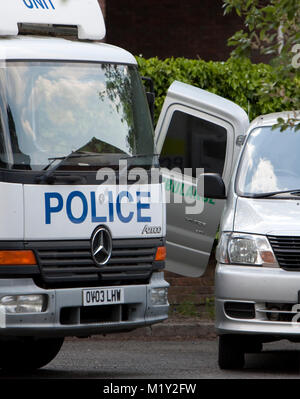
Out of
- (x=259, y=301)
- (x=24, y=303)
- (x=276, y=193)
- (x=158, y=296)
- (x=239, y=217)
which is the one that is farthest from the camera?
(x=276, y=193)

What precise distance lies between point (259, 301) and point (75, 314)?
169cm

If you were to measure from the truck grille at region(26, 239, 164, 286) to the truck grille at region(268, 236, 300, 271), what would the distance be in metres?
1.05

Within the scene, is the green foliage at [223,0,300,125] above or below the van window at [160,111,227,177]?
above

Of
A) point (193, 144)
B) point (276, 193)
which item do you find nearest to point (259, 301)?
point (276, 193)

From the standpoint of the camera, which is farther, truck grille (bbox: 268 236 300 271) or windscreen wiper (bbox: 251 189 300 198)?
windscreen wiper (bbox: 251 189 300 198)

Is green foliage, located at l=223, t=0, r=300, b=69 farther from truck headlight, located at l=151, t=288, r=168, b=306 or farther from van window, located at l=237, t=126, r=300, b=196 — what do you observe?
truck headlight, located at l=151, t=288, r=168, b=306

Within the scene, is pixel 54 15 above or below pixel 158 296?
above

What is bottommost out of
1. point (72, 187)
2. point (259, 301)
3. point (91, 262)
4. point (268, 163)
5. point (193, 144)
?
point (259, 301)

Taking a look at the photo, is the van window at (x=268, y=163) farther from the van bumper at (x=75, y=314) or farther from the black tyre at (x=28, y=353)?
the black tyre at (x=28, y=353)

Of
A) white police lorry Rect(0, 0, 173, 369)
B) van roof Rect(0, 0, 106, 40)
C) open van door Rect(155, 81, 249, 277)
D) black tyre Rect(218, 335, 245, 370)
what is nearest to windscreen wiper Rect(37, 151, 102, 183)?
white police lorry Rect(0, 0, 173, 369)

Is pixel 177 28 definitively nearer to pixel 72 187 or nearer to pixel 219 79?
pixel 219 79

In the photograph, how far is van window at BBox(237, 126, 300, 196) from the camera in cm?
1056

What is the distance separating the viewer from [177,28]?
21609 millimetres
